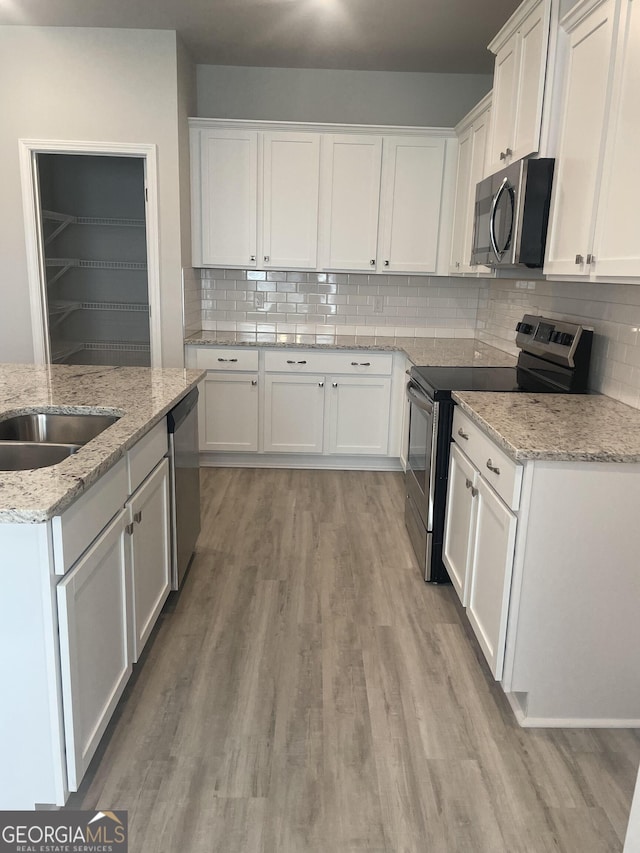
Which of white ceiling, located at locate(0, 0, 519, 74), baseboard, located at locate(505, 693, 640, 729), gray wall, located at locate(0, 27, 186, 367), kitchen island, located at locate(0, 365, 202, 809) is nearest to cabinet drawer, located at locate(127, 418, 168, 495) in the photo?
kitchen island, located at locate(0, 365, 202, 809)

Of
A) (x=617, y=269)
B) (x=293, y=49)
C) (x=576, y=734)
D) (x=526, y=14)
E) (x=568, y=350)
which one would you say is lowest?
(x=576, y=734)

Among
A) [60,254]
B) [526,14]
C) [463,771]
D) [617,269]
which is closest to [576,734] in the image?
[463,771]

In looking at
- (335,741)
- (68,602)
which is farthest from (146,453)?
(335,741)

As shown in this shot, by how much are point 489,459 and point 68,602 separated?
4.57ft

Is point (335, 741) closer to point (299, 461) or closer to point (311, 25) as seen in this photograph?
point (299, 461)

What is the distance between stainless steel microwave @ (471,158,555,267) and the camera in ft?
8.24

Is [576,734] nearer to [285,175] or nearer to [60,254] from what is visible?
[285,175]

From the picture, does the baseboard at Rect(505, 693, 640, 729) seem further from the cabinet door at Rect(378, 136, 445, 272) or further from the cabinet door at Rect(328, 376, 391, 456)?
the cabinet door at Rect(378, 136, 445, 272)

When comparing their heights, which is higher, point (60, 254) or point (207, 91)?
point (207, 91)

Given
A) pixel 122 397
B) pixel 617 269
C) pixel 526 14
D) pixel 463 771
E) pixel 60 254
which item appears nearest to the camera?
pixel 463 771

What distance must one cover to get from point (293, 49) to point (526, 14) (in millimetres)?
1935

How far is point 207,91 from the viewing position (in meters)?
4.53

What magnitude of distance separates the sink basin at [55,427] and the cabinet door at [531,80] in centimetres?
201

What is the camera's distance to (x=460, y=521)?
2590 mm
